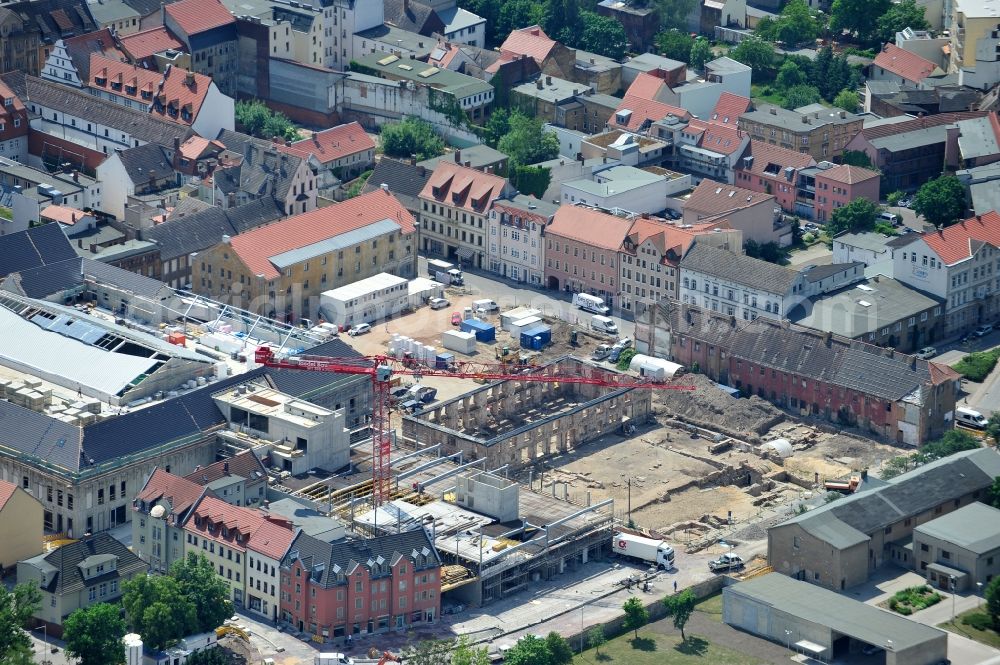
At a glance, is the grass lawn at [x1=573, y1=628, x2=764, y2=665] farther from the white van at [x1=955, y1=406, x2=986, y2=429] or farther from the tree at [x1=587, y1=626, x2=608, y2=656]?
the white van at [x1=955, y1=406, x2=986, y2=429]

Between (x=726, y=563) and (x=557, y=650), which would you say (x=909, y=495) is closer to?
(x=726, y=563)

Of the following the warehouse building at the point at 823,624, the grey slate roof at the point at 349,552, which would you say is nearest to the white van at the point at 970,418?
the warehouse building at the point at 823,624

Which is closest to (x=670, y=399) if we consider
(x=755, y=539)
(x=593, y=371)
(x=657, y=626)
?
(x=593, y=371)

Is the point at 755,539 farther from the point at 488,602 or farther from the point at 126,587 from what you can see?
the point at 126,587

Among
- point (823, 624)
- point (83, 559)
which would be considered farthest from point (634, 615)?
point (83, 559)

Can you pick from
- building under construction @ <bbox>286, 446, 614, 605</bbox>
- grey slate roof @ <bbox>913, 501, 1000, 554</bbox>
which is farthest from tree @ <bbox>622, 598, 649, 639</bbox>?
grey slate roof @ <bbox>913, 501, 1000, 554</bbox>
